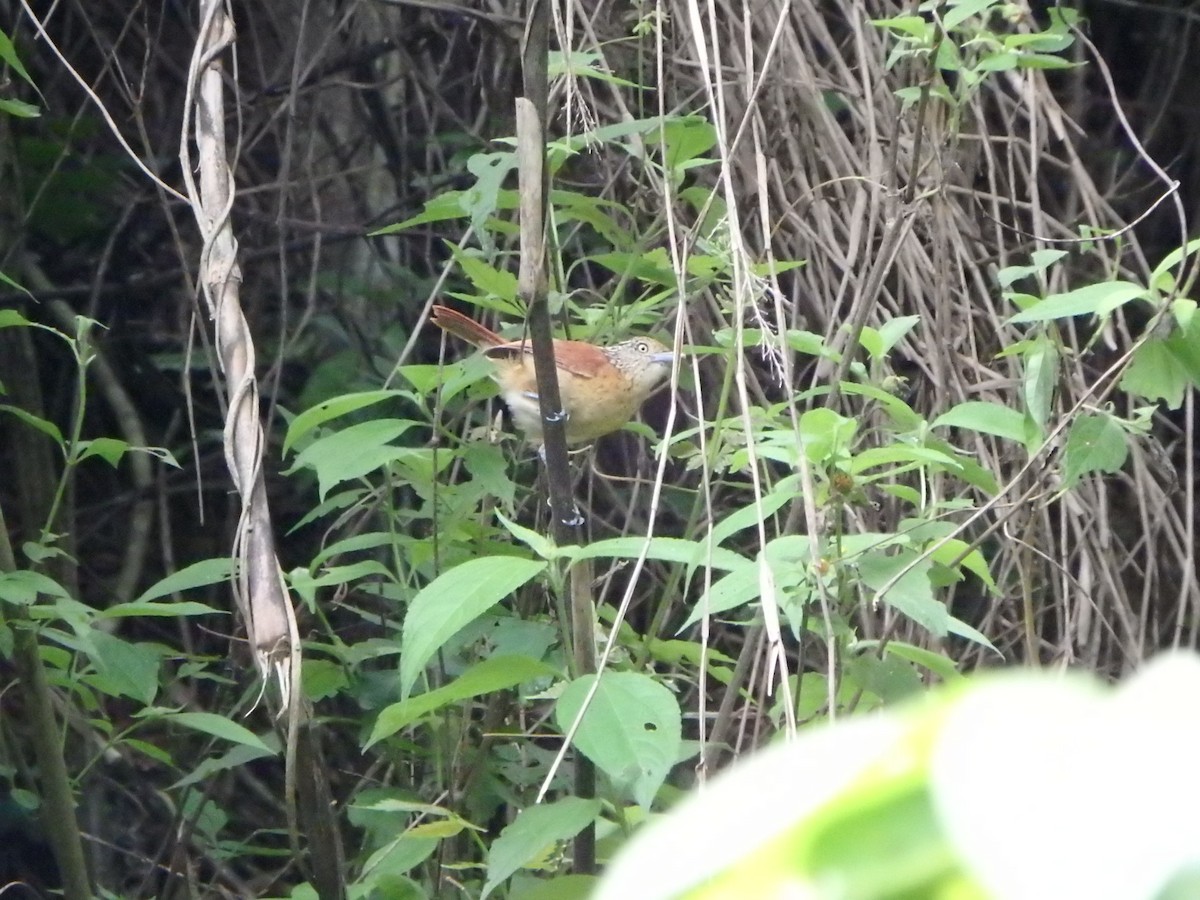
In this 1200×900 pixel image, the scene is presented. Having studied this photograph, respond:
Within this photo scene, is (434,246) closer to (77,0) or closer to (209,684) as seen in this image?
(77,0)

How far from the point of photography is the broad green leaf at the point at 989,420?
1732mm

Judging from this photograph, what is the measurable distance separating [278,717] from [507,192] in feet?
3.14

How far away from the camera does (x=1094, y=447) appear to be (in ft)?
5.39

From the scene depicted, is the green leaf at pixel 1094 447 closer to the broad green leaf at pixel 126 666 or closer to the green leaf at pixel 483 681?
the green leaf at pixel 483 681

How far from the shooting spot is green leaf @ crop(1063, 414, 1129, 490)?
64.3 inches

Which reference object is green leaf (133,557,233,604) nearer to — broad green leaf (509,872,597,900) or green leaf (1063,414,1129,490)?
broad green leaf (509,872,597,900)

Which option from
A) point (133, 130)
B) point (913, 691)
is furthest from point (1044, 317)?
point (133, 130)

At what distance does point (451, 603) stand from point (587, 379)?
1501 mm

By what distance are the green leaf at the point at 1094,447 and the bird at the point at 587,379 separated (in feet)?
3.87

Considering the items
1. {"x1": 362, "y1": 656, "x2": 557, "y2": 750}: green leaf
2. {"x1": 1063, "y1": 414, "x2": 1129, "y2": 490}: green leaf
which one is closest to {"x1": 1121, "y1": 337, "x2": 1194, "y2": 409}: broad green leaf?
{"x1": 1063, "y1": 414, "x2": 1129, "y2": 490}: green leaf

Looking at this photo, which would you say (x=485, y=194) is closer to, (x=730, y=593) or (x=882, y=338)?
(x=882, y=338)

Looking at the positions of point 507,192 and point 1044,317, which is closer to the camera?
point 1044,317

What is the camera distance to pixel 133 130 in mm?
3877

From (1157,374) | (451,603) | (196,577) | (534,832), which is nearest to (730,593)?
(451,603)
